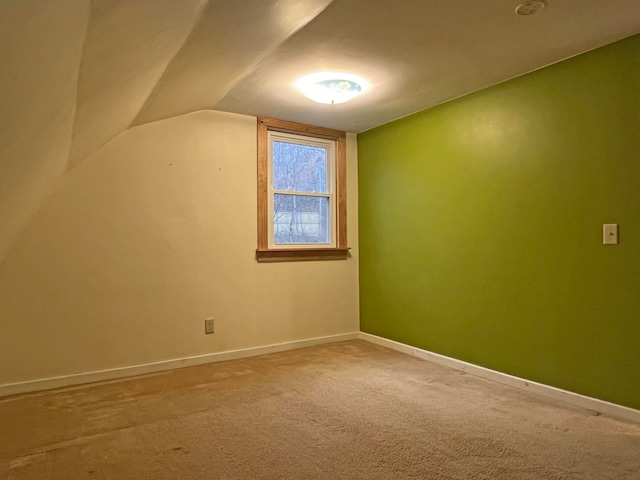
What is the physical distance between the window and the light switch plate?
2343mm

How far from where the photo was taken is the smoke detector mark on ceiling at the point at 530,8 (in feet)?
6.75

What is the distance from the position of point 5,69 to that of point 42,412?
2.37m

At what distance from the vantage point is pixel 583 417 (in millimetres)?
2455

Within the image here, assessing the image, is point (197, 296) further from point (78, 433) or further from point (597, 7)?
point (597, 7)

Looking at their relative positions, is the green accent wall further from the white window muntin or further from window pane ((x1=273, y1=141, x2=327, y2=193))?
window pane ((x1=273, y1=141, x2=327, y2=193))

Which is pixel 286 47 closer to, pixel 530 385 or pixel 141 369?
pixel 141 369

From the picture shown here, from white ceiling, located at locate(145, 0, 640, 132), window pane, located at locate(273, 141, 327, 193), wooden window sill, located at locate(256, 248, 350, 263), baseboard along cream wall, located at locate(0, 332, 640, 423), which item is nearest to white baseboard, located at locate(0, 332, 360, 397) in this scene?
baseboard along cream wall, located at locate(0, 332, 640, 423)

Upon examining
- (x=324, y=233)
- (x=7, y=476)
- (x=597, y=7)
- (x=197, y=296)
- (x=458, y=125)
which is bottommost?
(x=7, y=476)

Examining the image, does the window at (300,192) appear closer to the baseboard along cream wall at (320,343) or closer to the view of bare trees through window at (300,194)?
the view of bare trees through window at (300,194)

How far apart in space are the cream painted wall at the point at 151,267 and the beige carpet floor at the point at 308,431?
365mm

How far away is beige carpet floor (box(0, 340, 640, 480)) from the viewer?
1917 mm

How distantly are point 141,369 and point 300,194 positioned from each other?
2054 millimetres

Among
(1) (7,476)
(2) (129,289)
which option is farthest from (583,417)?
(2) (129,289)

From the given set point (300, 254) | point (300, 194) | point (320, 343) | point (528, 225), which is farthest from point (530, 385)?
point (300, 194)
